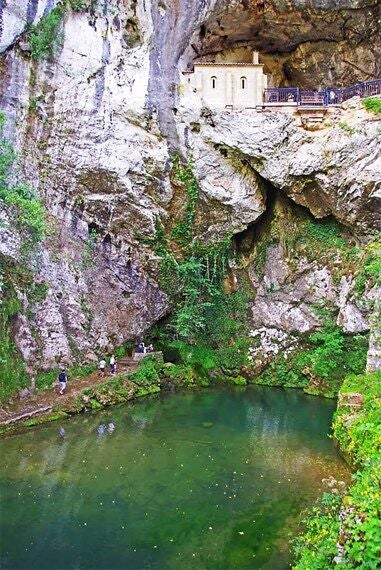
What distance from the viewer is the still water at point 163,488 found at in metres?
9.41

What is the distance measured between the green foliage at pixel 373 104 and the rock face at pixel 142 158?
285 mm

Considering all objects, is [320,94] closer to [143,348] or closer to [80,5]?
[80,5]

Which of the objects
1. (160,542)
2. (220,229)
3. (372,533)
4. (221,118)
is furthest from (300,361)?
(372,533)

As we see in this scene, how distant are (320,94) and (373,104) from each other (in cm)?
297

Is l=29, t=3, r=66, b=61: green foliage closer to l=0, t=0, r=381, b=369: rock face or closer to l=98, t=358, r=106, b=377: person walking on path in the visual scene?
l=0, t=0, r=381, b=369: rock face

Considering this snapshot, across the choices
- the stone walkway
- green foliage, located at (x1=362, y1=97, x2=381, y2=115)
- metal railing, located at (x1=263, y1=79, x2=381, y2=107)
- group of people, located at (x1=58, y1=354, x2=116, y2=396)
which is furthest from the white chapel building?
the stone walkway

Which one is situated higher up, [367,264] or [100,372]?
[367,264]

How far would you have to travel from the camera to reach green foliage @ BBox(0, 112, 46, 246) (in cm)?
1786

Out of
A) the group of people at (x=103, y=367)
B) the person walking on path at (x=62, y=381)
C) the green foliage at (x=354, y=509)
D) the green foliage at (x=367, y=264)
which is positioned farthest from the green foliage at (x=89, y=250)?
the green foliage at (x=354, y=509)

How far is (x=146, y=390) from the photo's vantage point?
20.1 meters

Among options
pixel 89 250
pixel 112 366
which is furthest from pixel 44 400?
pixel 89 250

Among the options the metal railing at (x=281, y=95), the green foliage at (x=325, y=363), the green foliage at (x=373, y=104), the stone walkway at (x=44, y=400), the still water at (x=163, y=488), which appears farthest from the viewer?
the metal railing at (x=281, y=95)

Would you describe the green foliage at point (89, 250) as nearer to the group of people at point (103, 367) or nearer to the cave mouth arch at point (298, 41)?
the group of people at point (103, 367)

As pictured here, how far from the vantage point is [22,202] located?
706 inches
